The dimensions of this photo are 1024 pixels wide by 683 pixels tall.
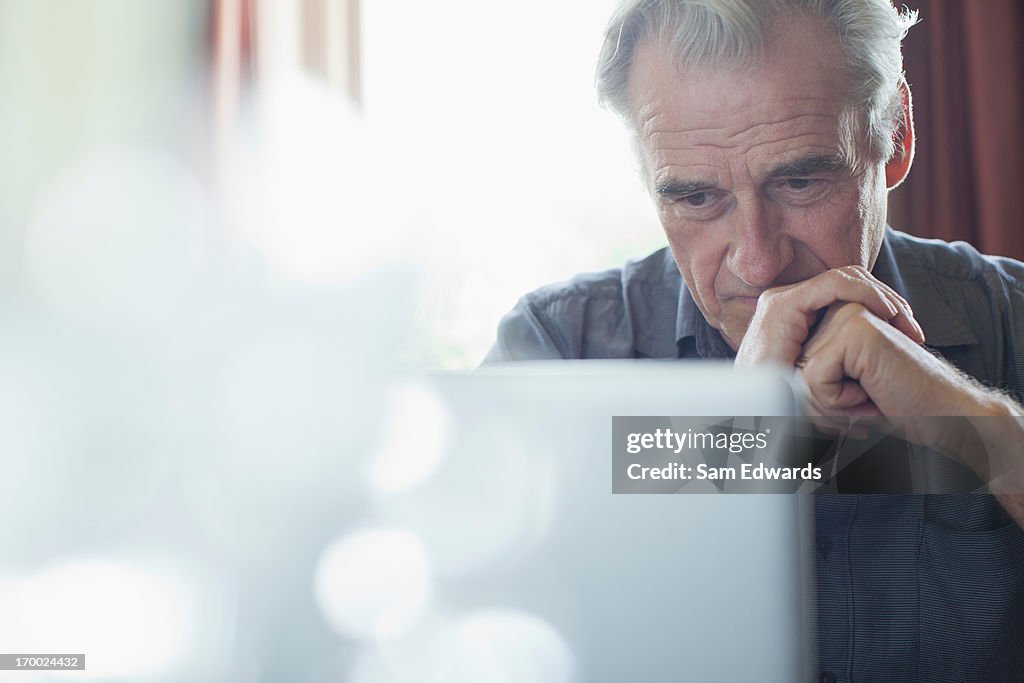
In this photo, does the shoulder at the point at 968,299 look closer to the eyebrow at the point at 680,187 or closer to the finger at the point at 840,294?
the eyebrow at the point at 680,187

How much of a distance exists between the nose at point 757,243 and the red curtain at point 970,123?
47cm

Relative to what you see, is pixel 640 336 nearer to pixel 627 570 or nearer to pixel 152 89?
pixel 627 570

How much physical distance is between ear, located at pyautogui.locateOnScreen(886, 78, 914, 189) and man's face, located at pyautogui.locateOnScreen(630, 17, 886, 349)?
0.34ft

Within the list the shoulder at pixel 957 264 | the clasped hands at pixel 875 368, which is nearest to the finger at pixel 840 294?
the clasped hands at pixel 875 368

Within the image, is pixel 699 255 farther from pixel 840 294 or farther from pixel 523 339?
pixel 840 294

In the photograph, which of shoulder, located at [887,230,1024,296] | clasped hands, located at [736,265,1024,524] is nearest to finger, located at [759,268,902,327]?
clasped hands, located at [736,265,1024,524]

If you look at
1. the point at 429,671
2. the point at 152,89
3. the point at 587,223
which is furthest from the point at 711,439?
the point at 152,89

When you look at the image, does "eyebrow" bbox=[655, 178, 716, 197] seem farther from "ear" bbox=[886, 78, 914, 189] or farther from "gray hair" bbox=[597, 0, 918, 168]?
"ear" bbox=[886, 78, 914, 189]

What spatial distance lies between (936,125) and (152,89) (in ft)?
5.60

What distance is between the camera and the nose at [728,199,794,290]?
1.19 m

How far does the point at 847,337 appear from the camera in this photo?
2.29 feet

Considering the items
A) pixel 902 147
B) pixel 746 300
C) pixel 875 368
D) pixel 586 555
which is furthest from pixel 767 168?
pixel 586 555

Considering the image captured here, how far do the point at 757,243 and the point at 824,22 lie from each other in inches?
13.0

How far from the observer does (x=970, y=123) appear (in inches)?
60.9
